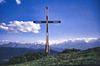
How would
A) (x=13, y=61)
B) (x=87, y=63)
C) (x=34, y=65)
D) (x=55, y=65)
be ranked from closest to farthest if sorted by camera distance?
(x=87, y=63) < (x=55, y=65) < (x=34, y=65) < (x=13, y=61)

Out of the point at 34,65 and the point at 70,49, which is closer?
the point at 34,65

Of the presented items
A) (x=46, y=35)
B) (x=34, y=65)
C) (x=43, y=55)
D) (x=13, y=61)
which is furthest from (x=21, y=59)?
(x=46, y=35)

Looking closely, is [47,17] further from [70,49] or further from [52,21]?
[70,49]

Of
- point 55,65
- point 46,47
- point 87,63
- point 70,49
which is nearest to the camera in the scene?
point 87,63

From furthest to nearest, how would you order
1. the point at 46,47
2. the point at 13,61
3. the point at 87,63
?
the point at 46,47, the point at 13,61, the point at 87,63

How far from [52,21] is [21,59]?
7.63 meters

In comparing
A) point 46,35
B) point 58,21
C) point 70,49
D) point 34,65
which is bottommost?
point 34,65

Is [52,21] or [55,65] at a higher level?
[52,21]

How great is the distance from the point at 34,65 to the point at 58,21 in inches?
378

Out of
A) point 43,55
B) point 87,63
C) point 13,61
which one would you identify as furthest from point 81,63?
point 13,61

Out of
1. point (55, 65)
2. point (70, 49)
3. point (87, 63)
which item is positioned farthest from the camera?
point (70, 49)

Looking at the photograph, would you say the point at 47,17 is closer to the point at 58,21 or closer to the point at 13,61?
the point at 58,21

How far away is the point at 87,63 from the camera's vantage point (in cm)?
1048

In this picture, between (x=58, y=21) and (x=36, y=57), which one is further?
(x=58, y=21)
